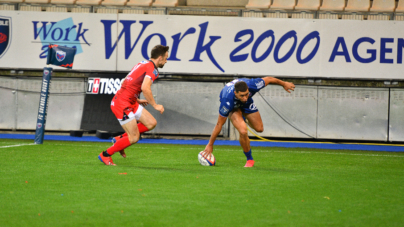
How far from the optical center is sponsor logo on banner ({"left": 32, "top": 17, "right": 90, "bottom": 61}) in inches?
613

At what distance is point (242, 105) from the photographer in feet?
26.9

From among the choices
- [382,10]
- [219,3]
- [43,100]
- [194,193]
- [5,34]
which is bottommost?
[194,193]

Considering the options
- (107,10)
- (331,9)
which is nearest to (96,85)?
(107,10)

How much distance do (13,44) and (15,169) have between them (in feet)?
31.7

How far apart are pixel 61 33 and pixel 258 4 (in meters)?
7.15

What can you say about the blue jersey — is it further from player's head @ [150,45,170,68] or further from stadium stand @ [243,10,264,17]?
stadium stand @ [243,10,264,17]

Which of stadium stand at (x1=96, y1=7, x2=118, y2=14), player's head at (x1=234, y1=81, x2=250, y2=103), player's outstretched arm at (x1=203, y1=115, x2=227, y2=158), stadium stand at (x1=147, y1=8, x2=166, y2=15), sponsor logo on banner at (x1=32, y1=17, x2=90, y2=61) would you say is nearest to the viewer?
player's head at (x1=234, y1=81, x2=250, y2=103)

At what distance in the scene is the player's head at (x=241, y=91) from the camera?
24.5ft

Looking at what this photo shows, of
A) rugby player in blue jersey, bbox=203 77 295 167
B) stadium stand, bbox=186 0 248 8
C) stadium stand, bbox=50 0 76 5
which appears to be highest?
stadium stand, bbox=186 0 248 8

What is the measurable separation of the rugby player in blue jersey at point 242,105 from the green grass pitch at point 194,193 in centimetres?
61

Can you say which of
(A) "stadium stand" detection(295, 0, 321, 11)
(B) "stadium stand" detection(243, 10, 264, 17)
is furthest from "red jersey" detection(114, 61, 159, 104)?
(A) "stadium stand" detection(295, 0, 321, 11)

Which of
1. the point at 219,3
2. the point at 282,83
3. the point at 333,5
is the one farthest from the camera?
the point at 219,3

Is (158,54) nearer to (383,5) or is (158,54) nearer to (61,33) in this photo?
(61,33)

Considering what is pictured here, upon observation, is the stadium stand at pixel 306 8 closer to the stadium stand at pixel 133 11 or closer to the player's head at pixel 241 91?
A: the stadium stand at pixel 133 11
